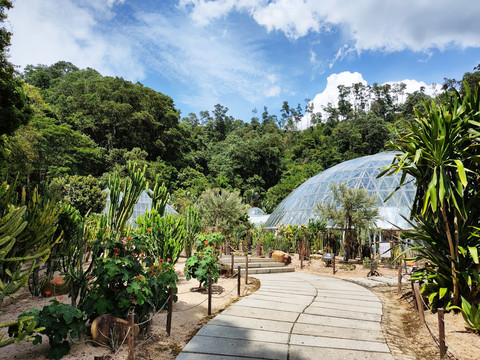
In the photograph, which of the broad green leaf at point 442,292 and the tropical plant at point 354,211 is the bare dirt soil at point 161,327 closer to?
the broad green leaf at point 442,292

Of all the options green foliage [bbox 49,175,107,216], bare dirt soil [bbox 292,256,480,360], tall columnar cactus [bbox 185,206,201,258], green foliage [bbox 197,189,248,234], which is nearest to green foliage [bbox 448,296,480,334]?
bare dirt soil [bbox 292,256,480,360]

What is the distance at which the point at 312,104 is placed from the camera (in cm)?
9850

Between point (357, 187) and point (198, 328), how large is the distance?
17.8 m

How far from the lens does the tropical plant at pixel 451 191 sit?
4973mm

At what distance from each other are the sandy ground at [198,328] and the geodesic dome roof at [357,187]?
1181 centimetres

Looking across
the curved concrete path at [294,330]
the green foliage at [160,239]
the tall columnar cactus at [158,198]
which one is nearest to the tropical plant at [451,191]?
the curved concrete path at [294,330]

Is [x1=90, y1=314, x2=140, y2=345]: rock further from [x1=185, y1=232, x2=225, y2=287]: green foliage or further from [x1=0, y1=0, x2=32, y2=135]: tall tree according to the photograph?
[x1=0, y1=0, x2=32, y2=135]: tall tree

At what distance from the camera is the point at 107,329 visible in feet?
12.8

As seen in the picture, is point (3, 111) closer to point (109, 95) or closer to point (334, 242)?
point (334, 242)

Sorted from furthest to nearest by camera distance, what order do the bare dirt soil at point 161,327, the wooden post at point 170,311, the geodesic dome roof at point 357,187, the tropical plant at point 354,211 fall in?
the geodesic dome roof at point 357,187 → the tropical plant at point 354,211 → the wooden post at point 170,311 → the bare dirt soil at point 161,327

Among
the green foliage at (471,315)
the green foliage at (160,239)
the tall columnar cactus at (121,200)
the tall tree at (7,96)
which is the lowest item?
the green foliage at (471,315)

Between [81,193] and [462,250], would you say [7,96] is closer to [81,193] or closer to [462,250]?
[81,193]

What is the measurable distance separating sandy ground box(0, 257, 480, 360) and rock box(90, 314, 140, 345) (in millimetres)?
119

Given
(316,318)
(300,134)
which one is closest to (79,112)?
(316,318)
